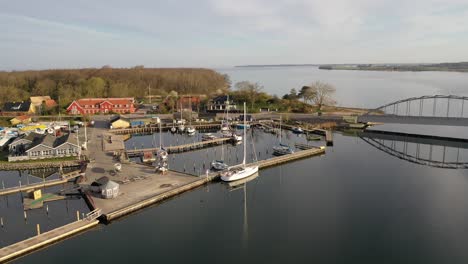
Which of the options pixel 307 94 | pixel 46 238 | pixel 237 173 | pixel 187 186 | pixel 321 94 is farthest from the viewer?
pixel 307 94

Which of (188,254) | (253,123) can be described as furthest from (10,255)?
(253,123)

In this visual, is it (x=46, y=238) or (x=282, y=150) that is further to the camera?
(x=282, y=150)

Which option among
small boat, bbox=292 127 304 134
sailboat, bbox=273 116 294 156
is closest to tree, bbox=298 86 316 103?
small boat, bbox=292 127 304 134

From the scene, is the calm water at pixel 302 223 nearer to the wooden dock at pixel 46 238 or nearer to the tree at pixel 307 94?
the wooden dock at pixel 46 238

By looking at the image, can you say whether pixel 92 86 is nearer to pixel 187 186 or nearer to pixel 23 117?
pixel 23 117

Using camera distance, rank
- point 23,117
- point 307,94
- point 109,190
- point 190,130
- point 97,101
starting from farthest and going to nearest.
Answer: point 307,94
point 97,101
point 23,117
point 190,130
point 109,190

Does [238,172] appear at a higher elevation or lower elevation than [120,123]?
lower

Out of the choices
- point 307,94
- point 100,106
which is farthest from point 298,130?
point 100,106
